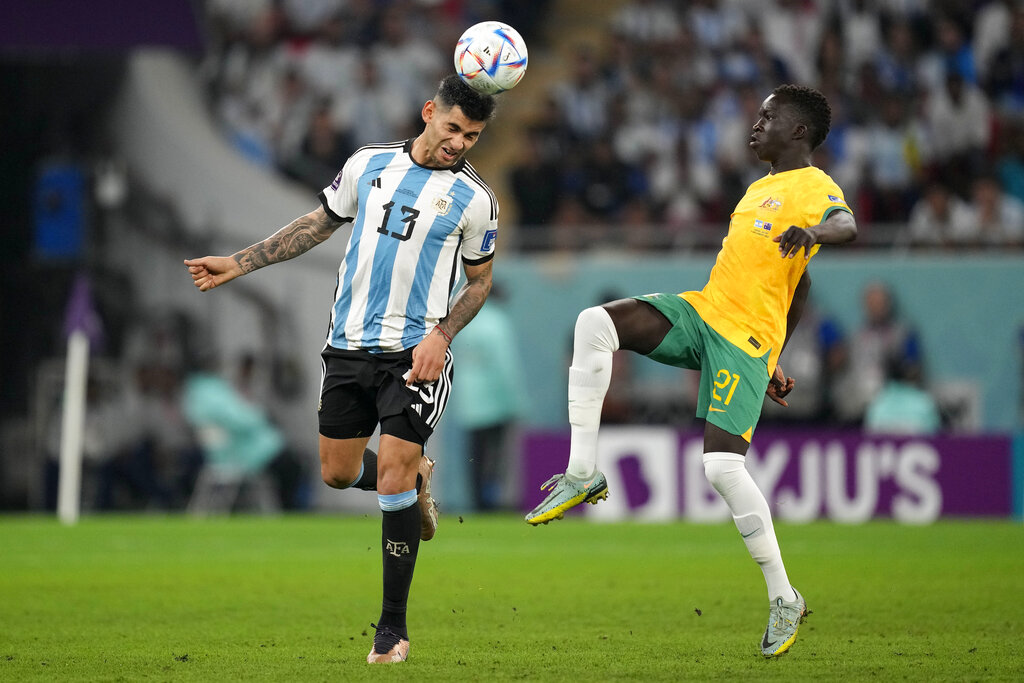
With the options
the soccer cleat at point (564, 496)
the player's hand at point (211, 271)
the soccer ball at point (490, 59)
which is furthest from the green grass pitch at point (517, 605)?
the soccer ball at point (490, 59)

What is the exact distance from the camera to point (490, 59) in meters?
6.38

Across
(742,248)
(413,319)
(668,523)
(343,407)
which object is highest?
(742,248)

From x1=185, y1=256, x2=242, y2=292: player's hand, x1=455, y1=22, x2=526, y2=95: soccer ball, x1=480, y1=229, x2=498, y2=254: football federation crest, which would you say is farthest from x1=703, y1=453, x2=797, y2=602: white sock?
x1=185, y1=256, x2=242, y2=292: player's hand

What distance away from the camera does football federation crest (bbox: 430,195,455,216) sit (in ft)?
20.4

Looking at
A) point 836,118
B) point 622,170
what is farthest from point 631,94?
point 836,118

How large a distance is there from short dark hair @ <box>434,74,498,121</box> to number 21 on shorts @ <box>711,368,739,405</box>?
1.49 meters

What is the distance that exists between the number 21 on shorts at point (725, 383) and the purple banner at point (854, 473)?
8139mm

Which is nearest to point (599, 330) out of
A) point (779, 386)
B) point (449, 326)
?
point (449, 326)

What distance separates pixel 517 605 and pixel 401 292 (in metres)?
2.55

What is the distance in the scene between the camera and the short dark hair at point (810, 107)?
6539 mm

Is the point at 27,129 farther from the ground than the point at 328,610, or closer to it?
farther from the ground

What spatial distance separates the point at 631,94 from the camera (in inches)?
720

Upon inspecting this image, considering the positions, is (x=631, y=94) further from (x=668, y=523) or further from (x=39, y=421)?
(x=39, y=421)

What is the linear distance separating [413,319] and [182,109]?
12.4 m
